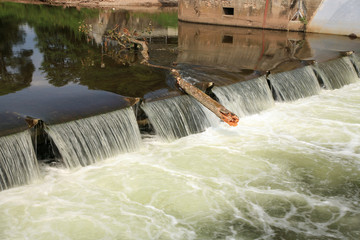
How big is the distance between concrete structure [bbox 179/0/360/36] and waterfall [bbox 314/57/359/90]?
561cm

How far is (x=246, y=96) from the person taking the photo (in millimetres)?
9891

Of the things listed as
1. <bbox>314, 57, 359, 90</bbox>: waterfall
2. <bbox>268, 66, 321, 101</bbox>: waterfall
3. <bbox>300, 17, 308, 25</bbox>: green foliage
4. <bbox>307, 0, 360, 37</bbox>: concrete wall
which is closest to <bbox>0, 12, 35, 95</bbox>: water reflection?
<bbox>268, 66, 321, 101</bbox>: waterfall

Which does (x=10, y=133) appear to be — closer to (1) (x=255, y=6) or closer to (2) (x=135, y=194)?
(2) (x=135, y=194)

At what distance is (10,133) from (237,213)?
393cm

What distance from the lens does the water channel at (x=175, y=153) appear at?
18.2ft

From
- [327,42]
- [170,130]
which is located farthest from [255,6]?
[170,130]

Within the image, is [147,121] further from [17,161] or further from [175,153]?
→ [17,161]

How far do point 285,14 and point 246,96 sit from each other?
11689mm

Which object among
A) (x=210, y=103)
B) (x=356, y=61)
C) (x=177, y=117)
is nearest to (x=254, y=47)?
(x=356, y=61)

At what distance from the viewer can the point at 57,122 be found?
6.89 meters

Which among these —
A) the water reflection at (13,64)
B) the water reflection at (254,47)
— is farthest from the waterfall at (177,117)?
the water reflection at (13,64)

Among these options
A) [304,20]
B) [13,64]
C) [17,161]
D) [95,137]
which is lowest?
[17,161]

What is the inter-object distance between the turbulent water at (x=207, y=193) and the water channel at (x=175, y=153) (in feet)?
0.07

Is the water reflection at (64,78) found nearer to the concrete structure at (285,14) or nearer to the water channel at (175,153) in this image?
the water channel at (175,153)
